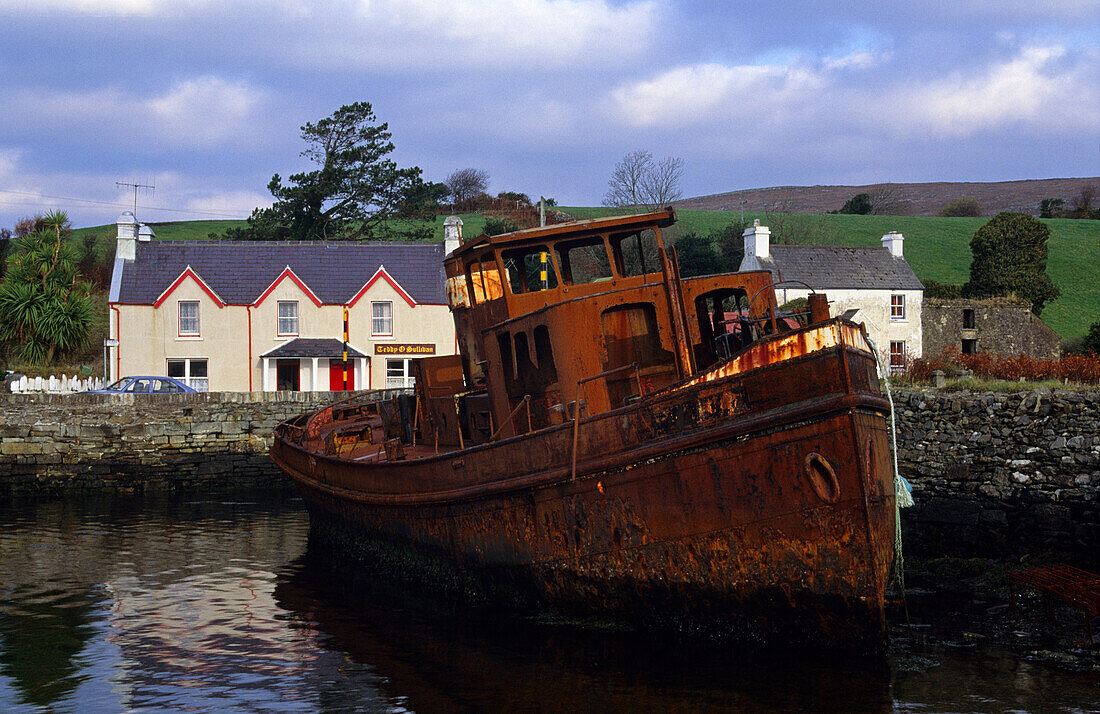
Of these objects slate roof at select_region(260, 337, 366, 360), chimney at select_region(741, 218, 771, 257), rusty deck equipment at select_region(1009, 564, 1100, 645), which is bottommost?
rusty deck equipment at select_region(1009, 564, 1100, 645)

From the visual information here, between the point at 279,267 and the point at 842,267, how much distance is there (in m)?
23.9

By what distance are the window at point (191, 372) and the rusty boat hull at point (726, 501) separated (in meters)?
27.9

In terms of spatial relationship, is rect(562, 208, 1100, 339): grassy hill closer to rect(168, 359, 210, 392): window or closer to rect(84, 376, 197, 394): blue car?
rect(168, 359, 210, 392): window

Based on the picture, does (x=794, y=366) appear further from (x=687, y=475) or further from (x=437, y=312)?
(x=437, y=312)

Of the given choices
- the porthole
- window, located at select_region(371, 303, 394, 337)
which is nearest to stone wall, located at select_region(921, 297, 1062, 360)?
window, located at select_region(371, 303, 394, 337)

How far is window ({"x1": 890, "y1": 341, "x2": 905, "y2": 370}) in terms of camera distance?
120ft

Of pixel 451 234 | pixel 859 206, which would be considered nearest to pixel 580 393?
pixel 451 234

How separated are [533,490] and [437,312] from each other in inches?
1085

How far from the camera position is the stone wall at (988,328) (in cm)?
4041

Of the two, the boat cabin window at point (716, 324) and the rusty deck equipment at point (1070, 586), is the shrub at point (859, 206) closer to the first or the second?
the boat cabin window at point (716, 324)

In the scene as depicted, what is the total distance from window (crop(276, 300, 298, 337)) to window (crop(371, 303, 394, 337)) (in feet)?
9.72

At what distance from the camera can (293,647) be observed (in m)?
11.0

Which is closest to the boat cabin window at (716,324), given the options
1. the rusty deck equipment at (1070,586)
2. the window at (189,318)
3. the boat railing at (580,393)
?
the boat railing at (580,393)

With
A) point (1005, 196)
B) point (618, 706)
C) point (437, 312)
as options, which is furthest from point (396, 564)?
point (1005, 196)
